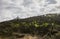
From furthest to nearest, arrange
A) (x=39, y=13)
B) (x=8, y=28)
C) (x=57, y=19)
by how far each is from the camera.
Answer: (x=39, y=13), (x=57, y=19), (x=8, y=28)

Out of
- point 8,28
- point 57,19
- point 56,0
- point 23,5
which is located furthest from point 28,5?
point 8,28

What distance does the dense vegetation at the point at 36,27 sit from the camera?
188 cm

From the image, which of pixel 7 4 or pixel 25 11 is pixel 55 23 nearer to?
pixel 25 11

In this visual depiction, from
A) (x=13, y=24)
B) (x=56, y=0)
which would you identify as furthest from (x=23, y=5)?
(x=13, y=24)

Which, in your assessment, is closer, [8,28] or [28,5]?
[8,28]

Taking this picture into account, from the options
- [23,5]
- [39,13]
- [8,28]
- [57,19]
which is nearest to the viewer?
[8,28]

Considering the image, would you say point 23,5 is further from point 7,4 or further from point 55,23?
point 55,23

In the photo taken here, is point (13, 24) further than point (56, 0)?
No

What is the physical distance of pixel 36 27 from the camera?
200 centimetres

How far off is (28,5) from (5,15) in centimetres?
41

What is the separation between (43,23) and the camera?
2090 mm

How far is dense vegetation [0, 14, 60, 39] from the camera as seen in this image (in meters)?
1.88

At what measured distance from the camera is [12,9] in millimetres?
2748

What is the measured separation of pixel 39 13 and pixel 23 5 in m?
0.34
